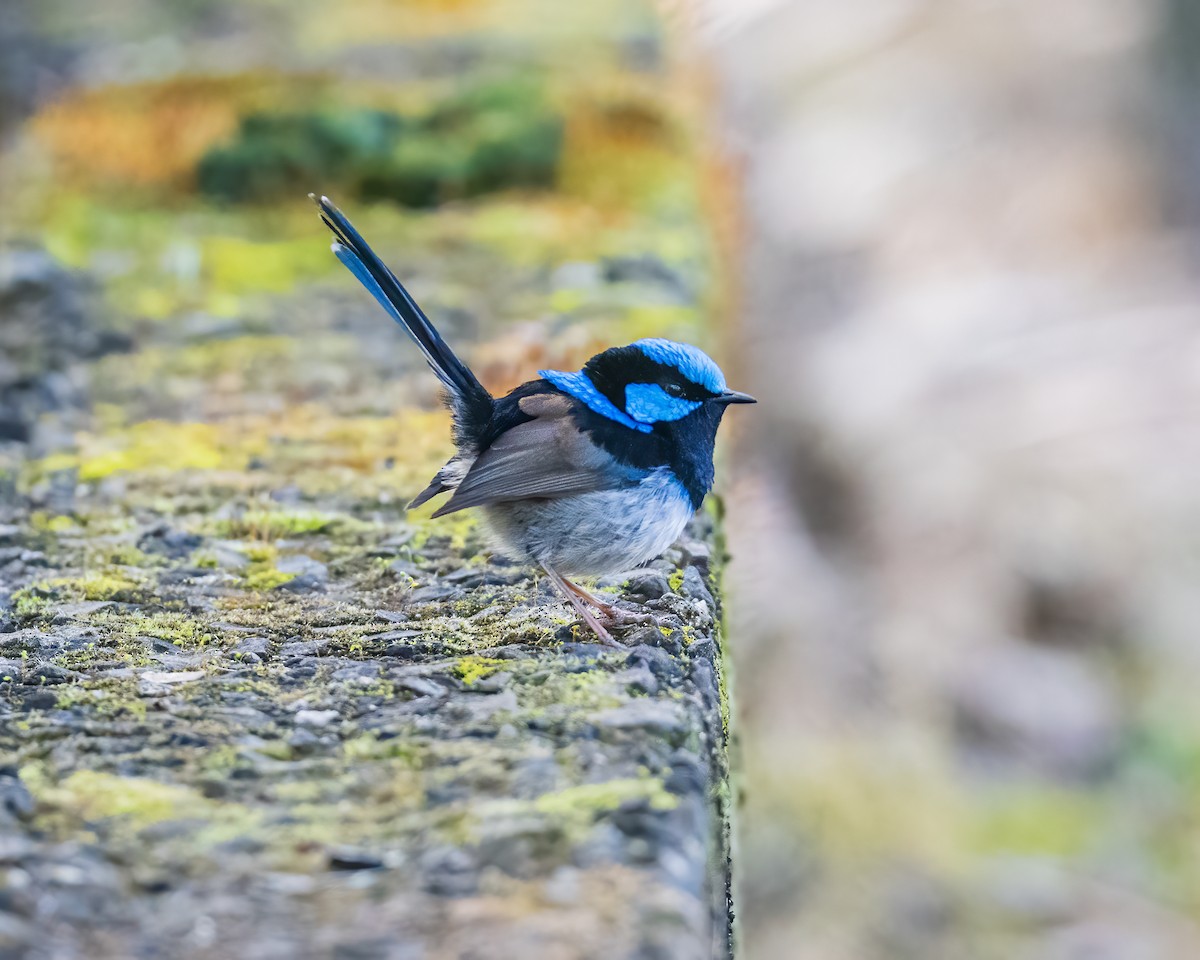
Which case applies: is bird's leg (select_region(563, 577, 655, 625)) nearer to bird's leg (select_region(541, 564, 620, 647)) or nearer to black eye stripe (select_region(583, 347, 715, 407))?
bird's leg (select_region(541, 564, 620, 647))

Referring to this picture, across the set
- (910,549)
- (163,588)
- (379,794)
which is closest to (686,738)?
(379,794)

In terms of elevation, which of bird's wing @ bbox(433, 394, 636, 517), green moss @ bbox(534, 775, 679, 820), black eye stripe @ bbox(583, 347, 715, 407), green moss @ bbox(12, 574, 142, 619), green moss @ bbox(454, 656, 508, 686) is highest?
black eye stripe @ bbox(583, 347, 715, 407)

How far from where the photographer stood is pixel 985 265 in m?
7.86

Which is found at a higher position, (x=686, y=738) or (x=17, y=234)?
(x=17, y=234)

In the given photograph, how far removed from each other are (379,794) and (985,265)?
6533 mm

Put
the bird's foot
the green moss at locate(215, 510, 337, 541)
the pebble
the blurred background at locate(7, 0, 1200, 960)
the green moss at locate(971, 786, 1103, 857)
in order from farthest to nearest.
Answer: the green moss at locate(971, 786, 1103, 857) < the blurred background at locate(7, 0, 1200, 960) < the green moss at locate(215, 510, 337, 541) < the bird's foot < the pebble

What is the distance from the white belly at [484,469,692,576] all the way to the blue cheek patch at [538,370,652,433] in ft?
0.43

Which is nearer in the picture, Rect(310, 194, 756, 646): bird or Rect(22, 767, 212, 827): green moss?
Rect(22, 767, 212, 827): green moss

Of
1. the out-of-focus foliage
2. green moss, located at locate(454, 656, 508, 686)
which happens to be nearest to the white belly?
green moss, located at locate(454, 656, 508, 686)

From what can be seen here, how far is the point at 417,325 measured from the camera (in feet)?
9.35

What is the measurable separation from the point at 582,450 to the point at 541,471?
9 centimetres

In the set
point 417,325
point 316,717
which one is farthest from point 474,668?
point 417,325

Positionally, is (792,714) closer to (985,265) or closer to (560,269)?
(560,269)

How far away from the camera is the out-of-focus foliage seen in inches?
213
